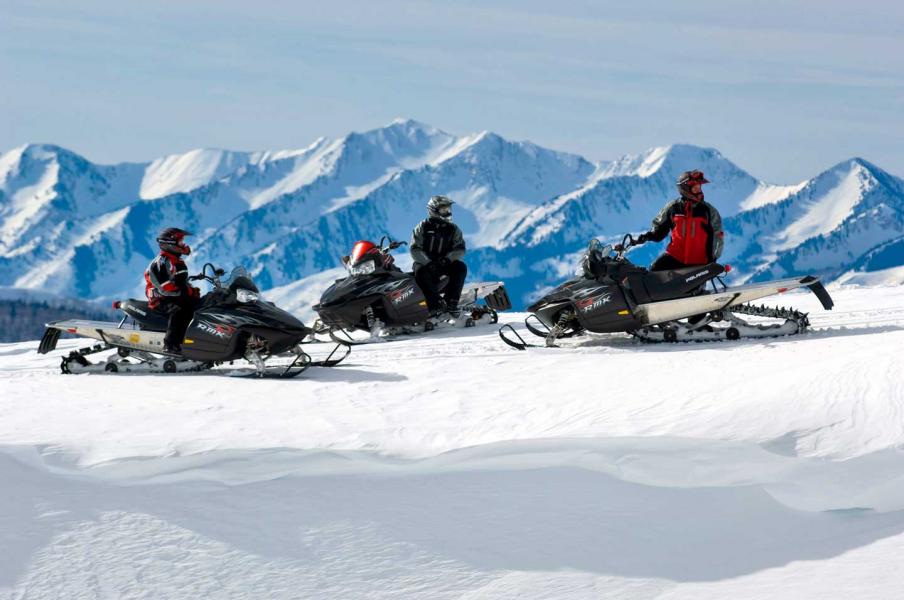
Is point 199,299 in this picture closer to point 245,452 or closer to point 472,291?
point 245,452

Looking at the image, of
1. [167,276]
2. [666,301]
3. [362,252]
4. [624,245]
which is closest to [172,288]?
[167,276]

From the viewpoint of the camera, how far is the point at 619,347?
43.3ft

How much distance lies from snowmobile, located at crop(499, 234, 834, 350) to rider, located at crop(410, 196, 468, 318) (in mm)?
3048

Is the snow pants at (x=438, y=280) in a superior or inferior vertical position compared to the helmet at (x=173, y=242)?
inferior

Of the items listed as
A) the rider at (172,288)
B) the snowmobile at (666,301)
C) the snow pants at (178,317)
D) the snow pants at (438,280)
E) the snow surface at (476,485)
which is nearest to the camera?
the snow surface at (476,485)

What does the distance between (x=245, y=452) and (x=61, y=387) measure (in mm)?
4157

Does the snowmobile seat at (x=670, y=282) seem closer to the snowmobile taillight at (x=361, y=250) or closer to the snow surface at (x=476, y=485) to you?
the snow surface at (x=476, y=485)

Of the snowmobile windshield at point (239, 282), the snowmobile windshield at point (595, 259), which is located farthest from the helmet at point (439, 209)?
the snowmobile windshield at point (239, 282)

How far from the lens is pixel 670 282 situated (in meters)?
12.9

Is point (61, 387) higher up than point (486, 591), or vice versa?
point (61, 387)

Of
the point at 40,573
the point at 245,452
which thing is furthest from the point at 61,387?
the point at 40,573

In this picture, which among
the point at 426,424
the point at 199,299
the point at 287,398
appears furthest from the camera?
the point at 199,299

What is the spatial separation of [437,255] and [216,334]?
5298mm

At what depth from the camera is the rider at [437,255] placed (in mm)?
16359
